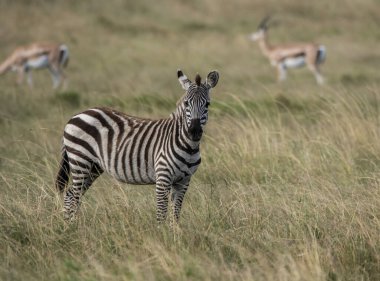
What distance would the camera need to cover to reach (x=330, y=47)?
78.6 ft

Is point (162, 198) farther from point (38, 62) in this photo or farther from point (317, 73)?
point (38, 62)

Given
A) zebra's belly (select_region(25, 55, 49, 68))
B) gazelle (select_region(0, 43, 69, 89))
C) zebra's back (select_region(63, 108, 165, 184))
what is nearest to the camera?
zebra's back (select_region(63, 108, 165, 184))

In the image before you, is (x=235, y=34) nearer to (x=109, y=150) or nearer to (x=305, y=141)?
(x=305, y=141)

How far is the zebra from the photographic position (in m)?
6.13

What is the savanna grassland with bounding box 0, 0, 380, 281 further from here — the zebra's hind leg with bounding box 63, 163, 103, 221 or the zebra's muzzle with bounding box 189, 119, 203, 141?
the zebra's muzzle with bounding box 189, 119, 203, 141

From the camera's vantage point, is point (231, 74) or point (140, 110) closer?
point (140, 110)

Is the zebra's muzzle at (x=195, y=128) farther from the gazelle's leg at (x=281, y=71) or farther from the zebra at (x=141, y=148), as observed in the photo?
the gazelle's leg at (x=281, y=71)

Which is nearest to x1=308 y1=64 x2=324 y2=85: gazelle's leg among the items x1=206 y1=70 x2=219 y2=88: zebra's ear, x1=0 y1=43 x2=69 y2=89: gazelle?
x1=0 y1=43 x2=69 y2=89: gazelle

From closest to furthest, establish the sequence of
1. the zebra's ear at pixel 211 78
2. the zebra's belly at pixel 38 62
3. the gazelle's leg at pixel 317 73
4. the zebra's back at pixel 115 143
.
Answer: the zebra's ear at pixel 211 78
the zebra's back at pixel 115 143
the gazelle's leg at pixel 317 73
the zebra's belly at pixel 38 62

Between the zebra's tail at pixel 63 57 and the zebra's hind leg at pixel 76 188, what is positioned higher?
the zebra's tail at pixel 63 57

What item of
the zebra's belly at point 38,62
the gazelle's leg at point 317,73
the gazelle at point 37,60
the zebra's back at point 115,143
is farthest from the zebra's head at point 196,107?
the zebra's belly at point 38,62

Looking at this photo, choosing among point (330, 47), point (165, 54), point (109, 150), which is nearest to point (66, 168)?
point (109, 150)

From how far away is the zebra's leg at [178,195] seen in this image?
248 inches

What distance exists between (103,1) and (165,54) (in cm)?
859
